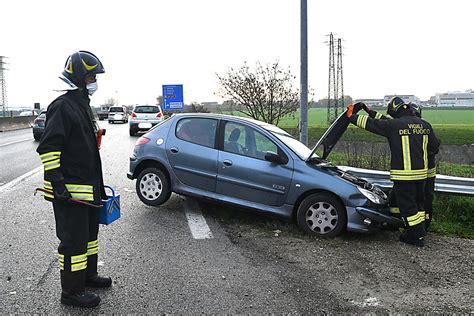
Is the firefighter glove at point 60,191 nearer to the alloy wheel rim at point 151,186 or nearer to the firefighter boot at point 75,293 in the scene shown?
the firefighter boot at point 75,293

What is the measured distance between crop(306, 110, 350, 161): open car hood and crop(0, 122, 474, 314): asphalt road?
1.30 metres

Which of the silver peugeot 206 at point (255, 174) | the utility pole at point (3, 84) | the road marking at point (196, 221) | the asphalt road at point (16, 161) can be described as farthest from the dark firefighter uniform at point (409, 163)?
A: the utility pole at point (3, 84)

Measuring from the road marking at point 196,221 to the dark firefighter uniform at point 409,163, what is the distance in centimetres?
257

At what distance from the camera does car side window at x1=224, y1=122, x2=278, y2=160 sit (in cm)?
647

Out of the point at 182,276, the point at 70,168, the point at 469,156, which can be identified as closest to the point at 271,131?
the point at 182,276

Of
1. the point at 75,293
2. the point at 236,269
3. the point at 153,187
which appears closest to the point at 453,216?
the point at 236,269

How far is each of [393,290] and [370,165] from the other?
5.87m

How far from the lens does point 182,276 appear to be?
4.48 meters

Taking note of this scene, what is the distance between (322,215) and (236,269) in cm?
173

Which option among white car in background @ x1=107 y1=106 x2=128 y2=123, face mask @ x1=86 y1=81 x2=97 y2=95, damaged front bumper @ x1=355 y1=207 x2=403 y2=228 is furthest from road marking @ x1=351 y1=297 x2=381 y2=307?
white car in background @ x1=107 y1=106 x2=128 y2=123

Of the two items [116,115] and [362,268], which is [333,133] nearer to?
[362,268]

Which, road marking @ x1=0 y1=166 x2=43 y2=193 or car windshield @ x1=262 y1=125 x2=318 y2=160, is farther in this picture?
road marking @ x1=0 y1=166 x2=43 y2=193

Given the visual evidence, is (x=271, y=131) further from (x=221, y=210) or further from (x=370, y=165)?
(x=370, y=165)

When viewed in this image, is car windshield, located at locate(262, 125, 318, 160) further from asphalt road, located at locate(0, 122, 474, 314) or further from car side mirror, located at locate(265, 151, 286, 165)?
asphalt road, located at locate(0, 122, 474, 314)
